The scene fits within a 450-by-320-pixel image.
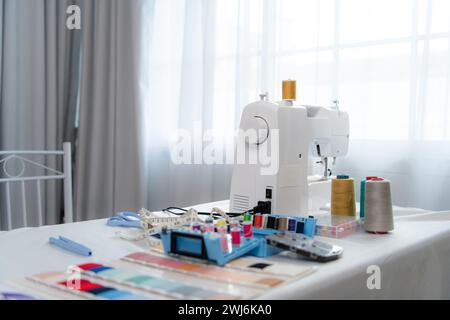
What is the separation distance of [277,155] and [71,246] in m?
0.53

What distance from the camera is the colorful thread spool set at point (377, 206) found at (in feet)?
3.12

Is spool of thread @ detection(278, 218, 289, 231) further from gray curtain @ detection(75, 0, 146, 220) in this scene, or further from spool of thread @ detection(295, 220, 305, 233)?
gray curtain @ detection(75, 0, 146, 220)

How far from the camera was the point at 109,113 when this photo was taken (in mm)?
2486

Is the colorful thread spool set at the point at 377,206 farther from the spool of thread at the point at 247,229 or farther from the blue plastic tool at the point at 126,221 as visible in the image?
the blue plastic tool at the point at 126,221

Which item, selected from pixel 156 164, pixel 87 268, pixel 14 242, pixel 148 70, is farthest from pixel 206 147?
pixel 87 268

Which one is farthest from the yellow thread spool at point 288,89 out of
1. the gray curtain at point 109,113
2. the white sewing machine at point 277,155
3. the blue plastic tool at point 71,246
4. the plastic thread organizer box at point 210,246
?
the gray curtain at point 109,113

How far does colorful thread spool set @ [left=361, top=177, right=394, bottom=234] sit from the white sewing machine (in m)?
0.20

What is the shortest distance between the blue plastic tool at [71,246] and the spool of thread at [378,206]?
61 cm

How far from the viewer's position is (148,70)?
8.13 ft

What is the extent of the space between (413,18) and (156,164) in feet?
5.05

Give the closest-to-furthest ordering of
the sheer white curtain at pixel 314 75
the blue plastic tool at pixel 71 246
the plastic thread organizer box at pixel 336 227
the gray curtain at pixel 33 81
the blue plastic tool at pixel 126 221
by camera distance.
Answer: the blue plastic tool at pixel 71 246, the plastic thread organizer box at pixel 336 227, the blue plastic tool at pixel 126 221, the sheer white curtain at pixel 314 75, the gray curtain at pixel 33 81

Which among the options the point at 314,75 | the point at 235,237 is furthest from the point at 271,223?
the point at 314,75

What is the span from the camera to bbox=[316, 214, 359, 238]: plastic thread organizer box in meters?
0.95
